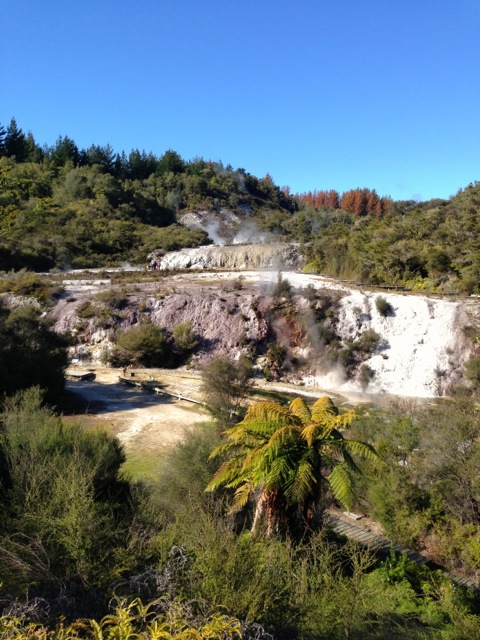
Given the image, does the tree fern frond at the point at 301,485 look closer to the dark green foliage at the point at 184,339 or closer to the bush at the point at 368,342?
the bush at the point at 368,342

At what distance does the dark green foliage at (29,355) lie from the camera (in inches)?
653

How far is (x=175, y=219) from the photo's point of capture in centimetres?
6988

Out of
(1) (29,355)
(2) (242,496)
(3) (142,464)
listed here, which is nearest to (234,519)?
(2) (242,496)

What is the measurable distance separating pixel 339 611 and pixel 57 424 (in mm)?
7327

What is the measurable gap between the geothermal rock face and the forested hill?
224 centimetres

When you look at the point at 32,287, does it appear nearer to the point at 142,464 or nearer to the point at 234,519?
the point at 142,464

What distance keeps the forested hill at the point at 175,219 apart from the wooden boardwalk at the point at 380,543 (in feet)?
74.7

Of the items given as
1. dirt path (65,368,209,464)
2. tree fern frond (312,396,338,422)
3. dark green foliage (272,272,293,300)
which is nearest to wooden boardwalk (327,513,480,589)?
tree fern frond (312,396,338,422)

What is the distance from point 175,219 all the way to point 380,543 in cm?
6509

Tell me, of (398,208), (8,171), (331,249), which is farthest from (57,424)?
(8,171)

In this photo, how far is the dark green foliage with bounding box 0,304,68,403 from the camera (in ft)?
54.4

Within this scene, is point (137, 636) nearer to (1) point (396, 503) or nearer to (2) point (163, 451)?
(1) point (396, 503)

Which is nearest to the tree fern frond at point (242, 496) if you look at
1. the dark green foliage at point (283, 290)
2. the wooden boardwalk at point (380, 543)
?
the wooden boardwalk at point (380, 543)

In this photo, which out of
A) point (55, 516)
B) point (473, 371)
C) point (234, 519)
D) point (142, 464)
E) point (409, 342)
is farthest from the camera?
point (409, 342)
